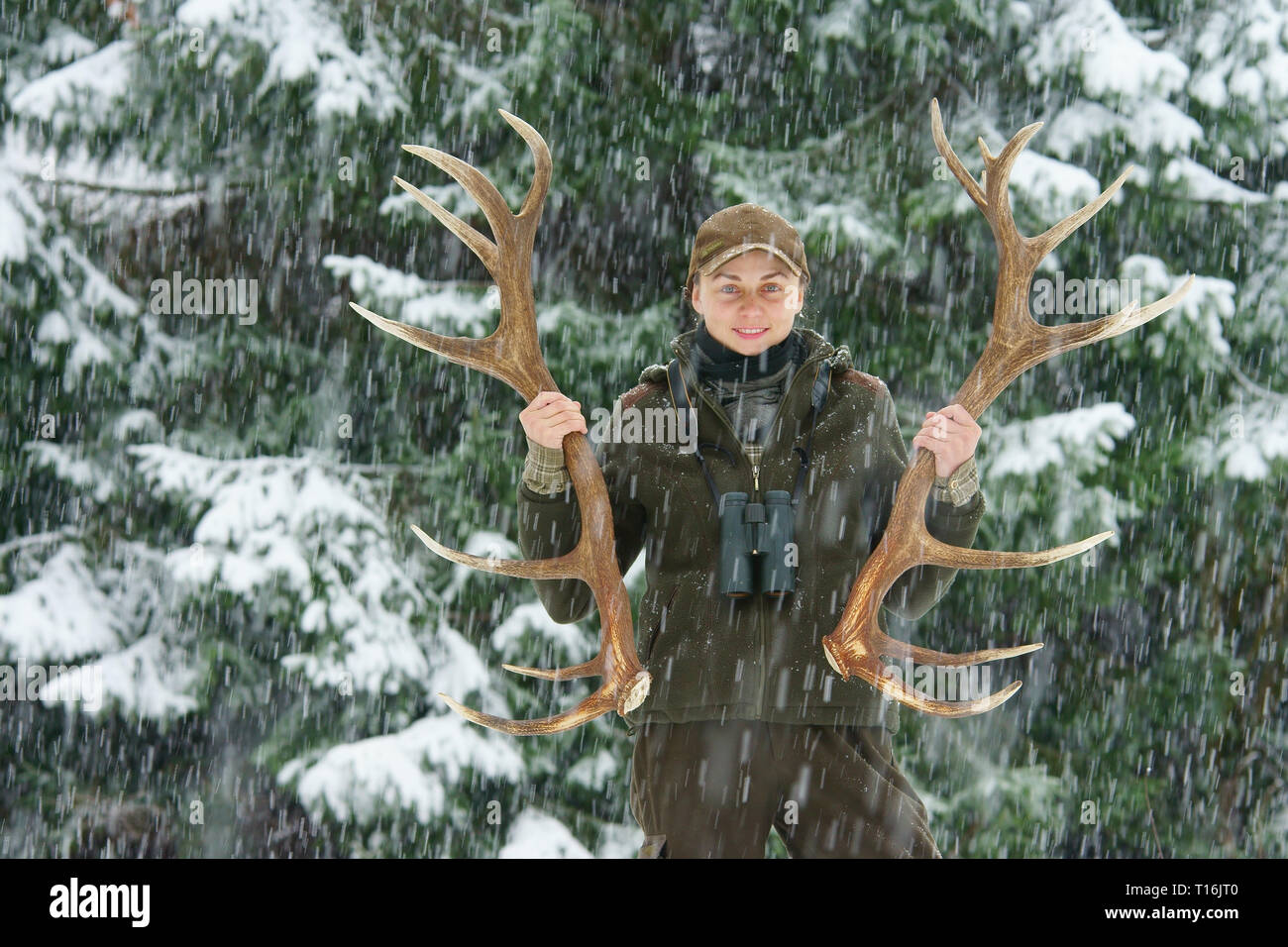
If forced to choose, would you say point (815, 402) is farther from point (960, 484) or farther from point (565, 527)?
point (565, 527)

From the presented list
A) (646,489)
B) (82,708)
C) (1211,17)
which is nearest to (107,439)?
(82,708)

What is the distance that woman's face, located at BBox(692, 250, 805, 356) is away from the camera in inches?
108

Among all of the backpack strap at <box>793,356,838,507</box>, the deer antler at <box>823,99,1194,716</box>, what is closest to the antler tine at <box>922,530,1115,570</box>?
the deer antler at <box>823,99,1194,716</box>

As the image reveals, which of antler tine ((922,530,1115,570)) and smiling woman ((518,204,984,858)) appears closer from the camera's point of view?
smiling woman ((518,204,984,858))

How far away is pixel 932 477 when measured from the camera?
9.05 feet

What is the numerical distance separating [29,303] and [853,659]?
5.75m

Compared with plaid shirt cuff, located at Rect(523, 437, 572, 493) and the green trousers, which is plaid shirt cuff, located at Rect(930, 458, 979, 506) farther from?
plaid shirt cuff, located at Rect(523, 437, 572, 493)

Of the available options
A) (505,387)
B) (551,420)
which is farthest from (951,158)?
(505,387)

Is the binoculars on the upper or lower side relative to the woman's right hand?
lower

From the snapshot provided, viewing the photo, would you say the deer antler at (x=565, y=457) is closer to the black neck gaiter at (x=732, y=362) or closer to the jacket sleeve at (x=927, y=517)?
the black neck gaiter at (x=732, y=362)

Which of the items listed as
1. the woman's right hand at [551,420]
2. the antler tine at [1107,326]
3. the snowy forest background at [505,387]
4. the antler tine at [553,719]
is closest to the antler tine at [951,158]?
the antler tine at [1107,326]

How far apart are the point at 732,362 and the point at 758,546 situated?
0.41 meters

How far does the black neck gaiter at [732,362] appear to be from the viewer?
2812 millimetres

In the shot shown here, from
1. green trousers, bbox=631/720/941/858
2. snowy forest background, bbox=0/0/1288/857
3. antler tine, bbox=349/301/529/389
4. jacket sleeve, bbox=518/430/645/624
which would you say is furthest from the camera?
snowy forest background, bbox=0/0/1288/857
